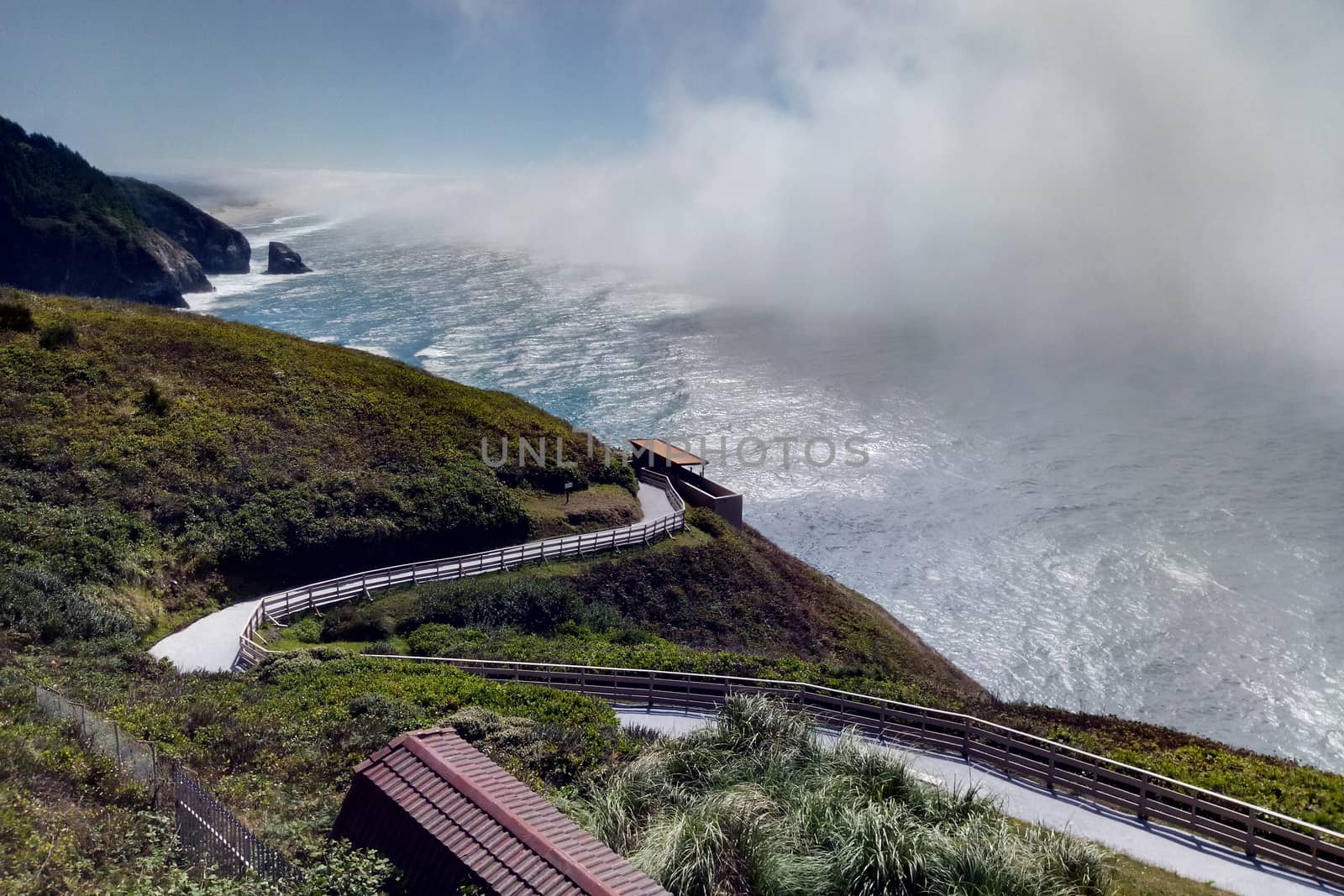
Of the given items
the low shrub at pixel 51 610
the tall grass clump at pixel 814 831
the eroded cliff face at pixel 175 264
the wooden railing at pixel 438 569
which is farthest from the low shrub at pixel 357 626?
the eroded cliff face at pixel 175 264

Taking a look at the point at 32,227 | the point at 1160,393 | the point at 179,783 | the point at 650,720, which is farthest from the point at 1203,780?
the point at 32,227

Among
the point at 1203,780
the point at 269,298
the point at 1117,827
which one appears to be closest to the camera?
the point at 1117,827

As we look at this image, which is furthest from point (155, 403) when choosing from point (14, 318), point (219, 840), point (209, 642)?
point (219, 840)

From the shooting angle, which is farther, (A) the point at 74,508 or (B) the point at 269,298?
(B) the point at 269,298

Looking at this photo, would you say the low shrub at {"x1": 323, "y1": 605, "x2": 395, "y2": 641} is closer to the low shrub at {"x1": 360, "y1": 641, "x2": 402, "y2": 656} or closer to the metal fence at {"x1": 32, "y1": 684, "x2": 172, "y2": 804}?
the low shrub at {"x1": 360, "y1": 641, "x2": 402, "y2": 656}

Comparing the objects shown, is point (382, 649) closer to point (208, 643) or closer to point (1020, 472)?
point (208, 643)

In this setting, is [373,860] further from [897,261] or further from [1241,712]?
[897,261]

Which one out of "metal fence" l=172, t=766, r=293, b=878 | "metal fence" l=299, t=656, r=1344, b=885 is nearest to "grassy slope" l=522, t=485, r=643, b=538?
"metal fence" l=299, t=656, r=1344, b=885
